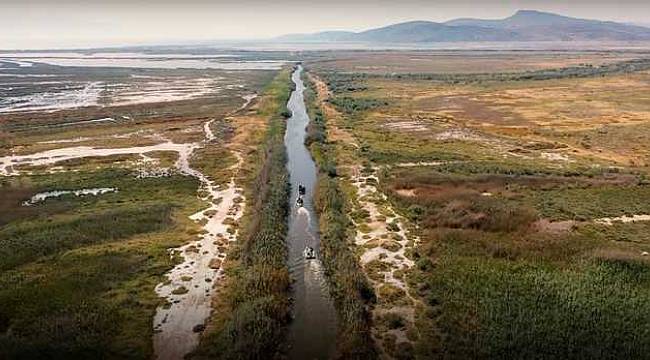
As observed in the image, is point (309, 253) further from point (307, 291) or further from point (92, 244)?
point (92, 244)

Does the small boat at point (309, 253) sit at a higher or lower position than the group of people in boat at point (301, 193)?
lower

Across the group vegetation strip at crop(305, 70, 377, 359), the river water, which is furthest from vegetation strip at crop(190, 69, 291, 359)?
vegetation strip at crop(305, 70, 377, 359)

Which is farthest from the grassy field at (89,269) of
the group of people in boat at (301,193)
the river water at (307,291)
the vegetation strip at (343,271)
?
the vegetation strip at (343,271)

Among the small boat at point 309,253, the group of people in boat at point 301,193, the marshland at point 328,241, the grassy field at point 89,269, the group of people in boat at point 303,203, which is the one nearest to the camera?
the grassy field at point 89,269

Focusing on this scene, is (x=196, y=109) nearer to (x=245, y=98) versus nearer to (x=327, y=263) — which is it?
(x=245, y=98)

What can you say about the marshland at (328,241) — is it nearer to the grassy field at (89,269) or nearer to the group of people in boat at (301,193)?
the grassy field at (89,269)

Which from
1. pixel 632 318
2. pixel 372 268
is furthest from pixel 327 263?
pixel 632 318
